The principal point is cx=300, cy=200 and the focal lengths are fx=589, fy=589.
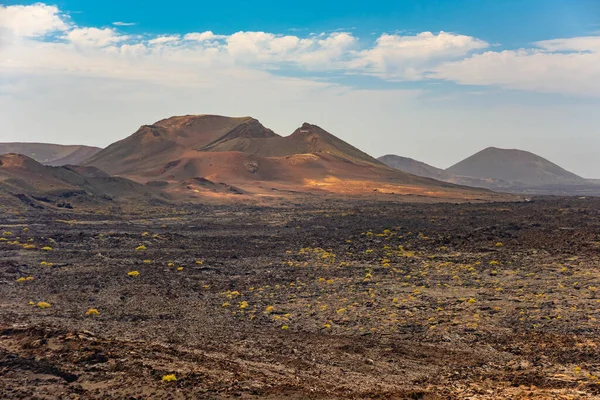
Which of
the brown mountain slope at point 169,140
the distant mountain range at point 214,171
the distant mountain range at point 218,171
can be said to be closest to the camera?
→ the distant mountain range at point 214,171

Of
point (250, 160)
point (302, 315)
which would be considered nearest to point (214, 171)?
point (250, 160)

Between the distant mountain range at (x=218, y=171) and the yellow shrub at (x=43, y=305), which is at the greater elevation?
the distant mountain range at (x=218, y=171)

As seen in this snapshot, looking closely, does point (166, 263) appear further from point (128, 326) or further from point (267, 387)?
point (267, 387)

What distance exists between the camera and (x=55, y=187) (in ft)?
258

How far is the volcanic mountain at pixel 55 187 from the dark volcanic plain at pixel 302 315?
952 inches

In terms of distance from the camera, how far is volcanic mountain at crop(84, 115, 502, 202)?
125 m

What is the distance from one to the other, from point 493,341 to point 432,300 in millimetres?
6074

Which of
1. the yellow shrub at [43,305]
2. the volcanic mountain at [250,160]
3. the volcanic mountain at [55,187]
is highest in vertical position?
the volcanic mountain at [250,160]

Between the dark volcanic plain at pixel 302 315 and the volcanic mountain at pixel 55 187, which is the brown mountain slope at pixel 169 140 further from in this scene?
the dark volcanic plain at pixel 302 315

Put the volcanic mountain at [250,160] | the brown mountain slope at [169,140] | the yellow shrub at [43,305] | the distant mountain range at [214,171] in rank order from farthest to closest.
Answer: the brown mountain slope at [169,140]
the volcanic mountain at [250,160]
the distant mountain range at [214,171]
the yellow shrub at [43,305]

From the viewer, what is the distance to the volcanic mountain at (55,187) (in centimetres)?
6956

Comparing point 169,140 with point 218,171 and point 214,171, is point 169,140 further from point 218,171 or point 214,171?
point 218,171

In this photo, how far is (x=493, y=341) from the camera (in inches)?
760

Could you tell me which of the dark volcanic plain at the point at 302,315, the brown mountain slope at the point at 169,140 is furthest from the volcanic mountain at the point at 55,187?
the brown mountain slope at the point at 169,140
